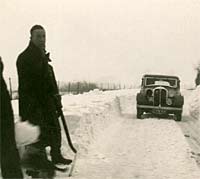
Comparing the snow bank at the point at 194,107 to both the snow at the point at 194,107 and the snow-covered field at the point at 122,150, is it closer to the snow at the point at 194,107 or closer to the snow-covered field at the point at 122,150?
the snow at the point at 194,107

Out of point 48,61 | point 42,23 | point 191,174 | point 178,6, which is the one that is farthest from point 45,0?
point 191,174

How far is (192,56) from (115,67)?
0.49m

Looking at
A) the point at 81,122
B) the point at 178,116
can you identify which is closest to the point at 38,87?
the point at 81,122

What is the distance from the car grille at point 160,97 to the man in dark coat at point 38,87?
4129mm

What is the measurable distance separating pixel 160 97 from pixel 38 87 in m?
4.44

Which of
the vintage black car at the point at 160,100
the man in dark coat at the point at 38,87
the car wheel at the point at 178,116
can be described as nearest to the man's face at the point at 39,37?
the man in dark coat at the point at 38,87

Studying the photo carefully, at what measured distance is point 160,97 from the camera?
7648 millimetres

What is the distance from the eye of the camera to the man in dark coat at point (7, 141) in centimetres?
236

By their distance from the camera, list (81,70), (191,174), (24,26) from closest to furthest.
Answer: (24,26), (81,70), (191,174)

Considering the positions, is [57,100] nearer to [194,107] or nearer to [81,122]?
[81,122]

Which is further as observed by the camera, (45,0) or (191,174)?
(191,174)

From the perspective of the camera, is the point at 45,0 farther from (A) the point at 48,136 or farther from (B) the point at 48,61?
(A) the point at 48,136

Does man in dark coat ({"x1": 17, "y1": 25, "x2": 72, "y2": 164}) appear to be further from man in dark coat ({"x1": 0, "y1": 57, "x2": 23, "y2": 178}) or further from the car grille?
the car grille

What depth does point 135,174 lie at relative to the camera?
3.54m
